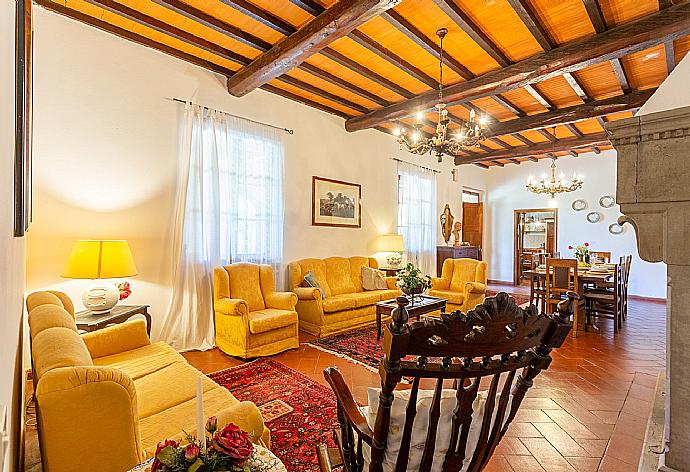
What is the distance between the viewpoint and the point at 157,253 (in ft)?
13.0

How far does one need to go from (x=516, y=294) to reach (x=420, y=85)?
5514 millimetres

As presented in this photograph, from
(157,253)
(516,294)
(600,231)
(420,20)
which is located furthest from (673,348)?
(600,231)

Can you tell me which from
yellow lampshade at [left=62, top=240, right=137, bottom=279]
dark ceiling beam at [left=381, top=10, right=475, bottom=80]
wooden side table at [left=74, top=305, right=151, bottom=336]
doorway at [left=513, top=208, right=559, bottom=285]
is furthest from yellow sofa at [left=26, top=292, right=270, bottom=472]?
doorway at [left=513, top=208, right=559, bottom=285]

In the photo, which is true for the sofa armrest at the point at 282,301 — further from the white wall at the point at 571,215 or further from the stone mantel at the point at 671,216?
the white wall at the point at 571,215

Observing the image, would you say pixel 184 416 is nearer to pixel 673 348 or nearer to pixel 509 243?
pixel 673 348

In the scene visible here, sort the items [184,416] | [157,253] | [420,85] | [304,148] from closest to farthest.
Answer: [184,416]
[157,253]
[420,85]
[304,148]

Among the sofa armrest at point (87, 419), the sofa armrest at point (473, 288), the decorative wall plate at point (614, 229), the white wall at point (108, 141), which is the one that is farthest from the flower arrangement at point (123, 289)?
the decorative wall plate at point (614, 229)

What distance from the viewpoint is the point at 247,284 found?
4324mm

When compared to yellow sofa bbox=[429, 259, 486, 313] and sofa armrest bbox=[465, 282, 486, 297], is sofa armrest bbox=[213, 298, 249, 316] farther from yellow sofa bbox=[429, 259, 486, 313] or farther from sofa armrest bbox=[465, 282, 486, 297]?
sofa armrest bbox=[465, 282, 486, 297]

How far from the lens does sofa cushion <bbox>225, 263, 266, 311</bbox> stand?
421 cm

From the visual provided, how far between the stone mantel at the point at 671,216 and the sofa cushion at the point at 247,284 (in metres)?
3.59

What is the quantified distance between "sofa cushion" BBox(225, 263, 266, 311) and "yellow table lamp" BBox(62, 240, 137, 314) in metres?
1.19

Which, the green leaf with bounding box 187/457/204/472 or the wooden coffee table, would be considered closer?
the green leaf with bounding box 187/457/204/472

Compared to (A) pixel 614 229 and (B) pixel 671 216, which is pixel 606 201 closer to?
(A) pixel 614 229
